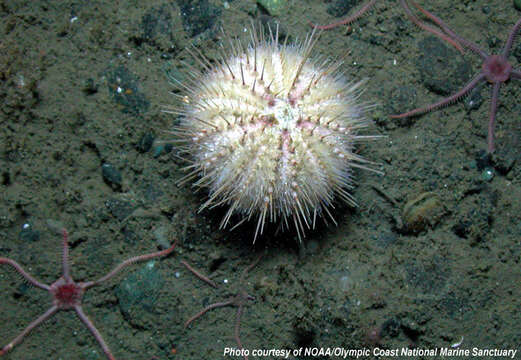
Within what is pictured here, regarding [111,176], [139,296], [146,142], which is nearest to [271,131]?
[146,142]

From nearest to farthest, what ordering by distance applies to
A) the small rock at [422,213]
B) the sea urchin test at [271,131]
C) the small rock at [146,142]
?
1. the sea urchin test at [271,131]
2. the small rock at [422,213]
3. the small rock at [146,142]

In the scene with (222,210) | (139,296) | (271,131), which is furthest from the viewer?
(222,210)

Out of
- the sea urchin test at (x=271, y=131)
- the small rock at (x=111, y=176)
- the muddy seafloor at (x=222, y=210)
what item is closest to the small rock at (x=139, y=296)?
the muddy seafloor at (x=222, y=210)

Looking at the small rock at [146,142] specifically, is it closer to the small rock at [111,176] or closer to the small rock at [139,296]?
the small rock at [111,176]

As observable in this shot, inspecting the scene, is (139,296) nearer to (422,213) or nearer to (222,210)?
(222,210)

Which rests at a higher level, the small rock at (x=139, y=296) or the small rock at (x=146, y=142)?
the small rock at (x=146, y=142)

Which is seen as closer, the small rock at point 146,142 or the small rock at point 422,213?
the small rock at point 422,213

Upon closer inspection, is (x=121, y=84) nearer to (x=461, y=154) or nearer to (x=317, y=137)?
(x=317, y=137)
